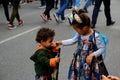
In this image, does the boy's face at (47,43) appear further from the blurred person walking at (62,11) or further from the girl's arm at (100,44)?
the blurred person walking at (62,11)

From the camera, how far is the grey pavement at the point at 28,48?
18.5ft

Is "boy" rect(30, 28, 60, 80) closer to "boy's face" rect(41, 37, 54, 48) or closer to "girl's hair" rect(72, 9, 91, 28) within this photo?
"boy's face" rect(41, 37, 54, 48)

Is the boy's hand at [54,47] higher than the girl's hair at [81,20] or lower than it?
lower

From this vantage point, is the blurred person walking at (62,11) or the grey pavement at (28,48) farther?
the blurred person walking at (62,11)

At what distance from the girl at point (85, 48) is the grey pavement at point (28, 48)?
1481 mm

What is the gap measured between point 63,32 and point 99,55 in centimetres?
492

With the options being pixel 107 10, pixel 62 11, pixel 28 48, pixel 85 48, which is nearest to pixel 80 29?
pixel 85 48

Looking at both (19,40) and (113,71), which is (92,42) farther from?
(19,40)

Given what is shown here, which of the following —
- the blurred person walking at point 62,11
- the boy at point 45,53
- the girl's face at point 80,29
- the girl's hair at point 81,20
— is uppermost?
the girl's hair at point 81,20

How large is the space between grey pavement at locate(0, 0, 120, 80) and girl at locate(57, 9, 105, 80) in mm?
1481

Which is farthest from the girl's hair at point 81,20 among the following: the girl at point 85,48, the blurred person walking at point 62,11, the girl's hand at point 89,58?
the blurred person walking at point 62,11

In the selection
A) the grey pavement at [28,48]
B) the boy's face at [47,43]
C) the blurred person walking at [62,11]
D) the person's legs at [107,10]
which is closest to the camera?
the boy's face at [47,43]

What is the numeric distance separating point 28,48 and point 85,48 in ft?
11.7

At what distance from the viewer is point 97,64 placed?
3834 mm
